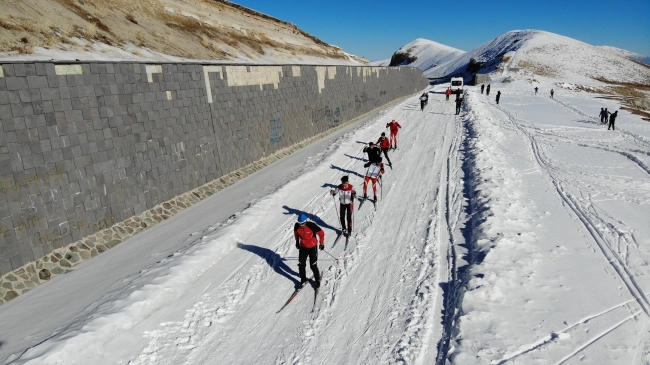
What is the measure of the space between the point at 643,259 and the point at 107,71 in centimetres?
1286

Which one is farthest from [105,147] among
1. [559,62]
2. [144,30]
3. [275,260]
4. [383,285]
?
[559,62]

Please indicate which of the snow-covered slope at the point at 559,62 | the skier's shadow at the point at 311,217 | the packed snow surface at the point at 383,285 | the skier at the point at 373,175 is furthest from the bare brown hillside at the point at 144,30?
the snow-covered slope at the point at 559,62

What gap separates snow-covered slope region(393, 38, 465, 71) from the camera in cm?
14600

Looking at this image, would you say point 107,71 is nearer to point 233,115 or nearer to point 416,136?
point 233,115

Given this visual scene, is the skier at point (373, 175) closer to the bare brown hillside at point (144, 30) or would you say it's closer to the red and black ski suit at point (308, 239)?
the red and black ski suit at point (308, 239)

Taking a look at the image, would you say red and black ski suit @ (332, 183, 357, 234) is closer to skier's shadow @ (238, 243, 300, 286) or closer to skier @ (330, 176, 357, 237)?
skier @ (330, 176, 357, 237)

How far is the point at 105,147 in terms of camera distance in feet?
31.1

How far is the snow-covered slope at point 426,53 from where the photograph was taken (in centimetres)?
14600

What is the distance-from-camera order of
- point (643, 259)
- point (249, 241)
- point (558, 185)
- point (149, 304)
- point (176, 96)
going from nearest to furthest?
point (149, 304) < point (643, 259) < point (249, 241) < point (176, 96) < point (558, 185)

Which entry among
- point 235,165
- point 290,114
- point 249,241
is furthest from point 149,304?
point 290,114

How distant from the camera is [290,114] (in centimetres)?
1938

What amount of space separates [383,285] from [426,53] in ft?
548

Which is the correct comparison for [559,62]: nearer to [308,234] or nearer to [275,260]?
[275,260]

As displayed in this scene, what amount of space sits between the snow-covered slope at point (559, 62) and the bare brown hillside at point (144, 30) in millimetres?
63779
